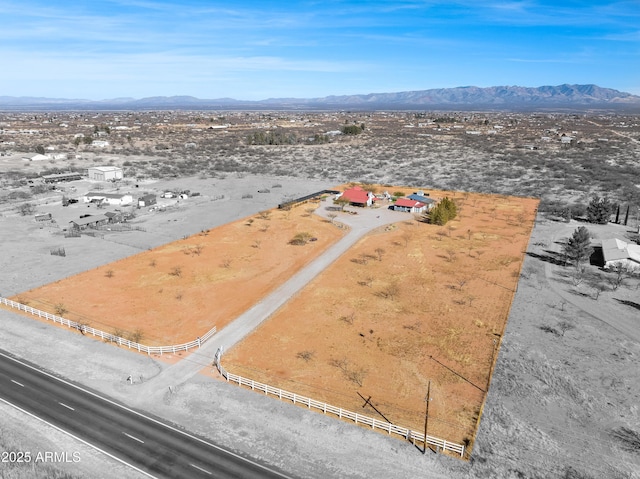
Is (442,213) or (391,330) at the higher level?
(442,213)

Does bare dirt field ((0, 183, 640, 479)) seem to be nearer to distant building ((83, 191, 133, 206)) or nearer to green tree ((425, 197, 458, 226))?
green tree ((425, 197, 458, 226))

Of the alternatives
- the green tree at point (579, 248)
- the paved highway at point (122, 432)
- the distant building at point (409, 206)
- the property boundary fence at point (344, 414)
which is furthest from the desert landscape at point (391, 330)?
the distant building at point (409, 206)

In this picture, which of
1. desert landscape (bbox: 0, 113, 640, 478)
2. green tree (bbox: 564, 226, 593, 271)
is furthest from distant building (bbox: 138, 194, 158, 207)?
green tree (bbox: 564, 226, 593, 271)

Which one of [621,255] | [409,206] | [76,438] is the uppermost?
[409,206]

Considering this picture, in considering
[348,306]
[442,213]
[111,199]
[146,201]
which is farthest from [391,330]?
[111,199]

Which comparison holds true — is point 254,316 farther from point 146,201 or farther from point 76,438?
point 146,201

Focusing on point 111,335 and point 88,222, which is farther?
point 88,222

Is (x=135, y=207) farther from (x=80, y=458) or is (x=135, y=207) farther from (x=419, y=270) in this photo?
(x=80, y=458)
